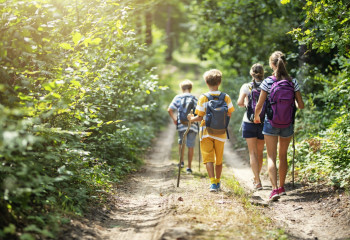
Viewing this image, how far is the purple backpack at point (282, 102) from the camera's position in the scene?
6.59 m

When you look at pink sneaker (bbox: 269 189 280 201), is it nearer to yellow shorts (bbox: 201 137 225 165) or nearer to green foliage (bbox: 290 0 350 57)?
yellow shorts (bbox: 201 137 225 165)

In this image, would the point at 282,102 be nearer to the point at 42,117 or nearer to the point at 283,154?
the point at 283,154

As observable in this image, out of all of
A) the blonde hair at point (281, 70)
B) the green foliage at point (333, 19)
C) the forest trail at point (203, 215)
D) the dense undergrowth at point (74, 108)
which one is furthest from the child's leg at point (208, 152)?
the green foliage at point (333, 19)

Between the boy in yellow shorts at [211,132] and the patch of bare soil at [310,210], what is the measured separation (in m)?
0.84

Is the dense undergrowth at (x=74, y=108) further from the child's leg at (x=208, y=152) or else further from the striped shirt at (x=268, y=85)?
the child's leg at (x=208, y=152)

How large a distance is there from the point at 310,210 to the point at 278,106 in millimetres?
1823

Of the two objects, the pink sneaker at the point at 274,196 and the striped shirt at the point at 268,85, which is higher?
the striped shirt at the point at 268,85

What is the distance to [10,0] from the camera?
15.3 ft

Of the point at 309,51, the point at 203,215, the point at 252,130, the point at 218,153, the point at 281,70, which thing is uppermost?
the point at 309,51

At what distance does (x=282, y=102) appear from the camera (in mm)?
6609

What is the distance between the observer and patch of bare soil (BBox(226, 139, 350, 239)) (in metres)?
5.23

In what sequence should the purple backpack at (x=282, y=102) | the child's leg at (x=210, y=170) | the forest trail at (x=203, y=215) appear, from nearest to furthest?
1. the forest trail at (x=203, y=215)
2. the purple backpack at (x=282, y=102)
3. the child's leg at (x=210, y=170)

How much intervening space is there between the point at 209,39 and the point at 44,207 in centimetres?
1397

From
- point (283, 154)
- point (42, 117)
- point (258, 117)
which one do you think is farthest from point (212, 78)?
point (42, 117)
